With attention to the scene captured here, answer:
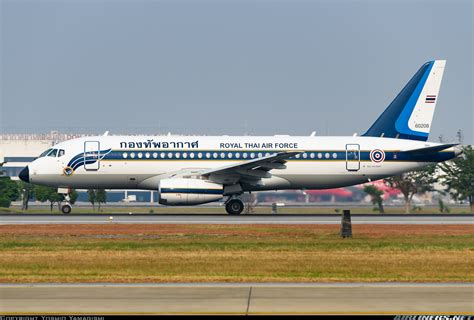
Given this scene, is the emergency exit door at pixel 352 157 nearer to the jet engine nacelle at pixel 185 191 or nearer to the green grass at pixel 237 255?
the jet engine nacelle at pixel 185 191

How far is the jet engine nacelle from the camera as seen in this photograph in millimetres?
45812

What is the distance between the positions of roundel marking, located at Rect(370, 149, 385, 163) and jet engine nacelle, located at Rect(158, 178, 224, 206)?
9.37 metres

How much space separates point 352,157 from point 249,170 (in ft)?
20.3

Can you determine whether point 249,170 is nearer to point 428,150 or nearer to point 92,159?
point 92,159

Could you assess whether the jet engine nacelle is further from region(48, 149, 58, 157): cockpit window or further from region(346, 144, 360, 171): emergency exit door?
region(346, 144, 360, 171): emergency exit door

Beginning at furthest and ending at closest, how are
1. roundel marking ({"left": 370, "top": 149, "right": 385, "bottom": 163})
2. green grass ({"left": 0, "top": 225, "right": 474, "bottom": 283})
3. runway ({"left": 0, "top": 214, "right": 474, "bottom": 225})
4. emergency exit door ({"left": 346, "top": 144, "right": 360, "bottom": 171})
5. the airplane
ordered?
roundel marking ({"left": 370, "top": 149, "right": 385, "bottom": 163}) < emergency exit door ({"left": 346, "top": 144, "right": 360, "bottom": 171}) < the airplane < runway ({"left": 0, "top": 214, "right": 474, "bottom": 225}) < green grass ({"left": 0, "top": 225, "right": 474, "bottom": 283})

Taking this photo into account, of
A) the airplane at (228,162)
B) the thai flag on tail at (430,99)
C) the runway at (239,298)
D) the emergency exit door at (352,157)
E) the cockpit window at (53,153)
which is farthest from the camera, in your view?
the thai flag on tail at (430,99)

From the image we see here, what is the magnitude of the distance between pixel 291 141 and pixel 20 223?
16.2 meters

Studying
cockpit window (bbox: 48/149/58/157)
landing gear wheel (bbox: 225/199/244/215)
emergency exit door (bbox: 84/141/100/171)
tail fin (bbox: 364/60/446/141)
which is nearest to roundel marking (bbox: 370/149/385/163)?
tail fin (bbox: 364/60/446/141)

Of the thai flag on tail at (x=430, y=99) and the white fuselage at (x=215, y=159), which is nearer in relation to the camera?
the white fuselage at (x=215, y=159)

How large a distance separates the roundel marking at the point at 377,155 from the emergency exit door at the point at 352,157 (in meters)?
0.81

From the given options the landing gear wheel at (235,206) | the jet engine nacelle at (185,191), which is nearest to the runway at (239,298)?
the jet engine nacelle at (185,191)

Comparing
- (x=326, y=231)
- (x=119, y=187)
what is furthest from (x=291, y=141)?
(x=326, y=231)

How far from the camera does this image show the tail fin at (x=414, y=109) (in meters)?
51.7
